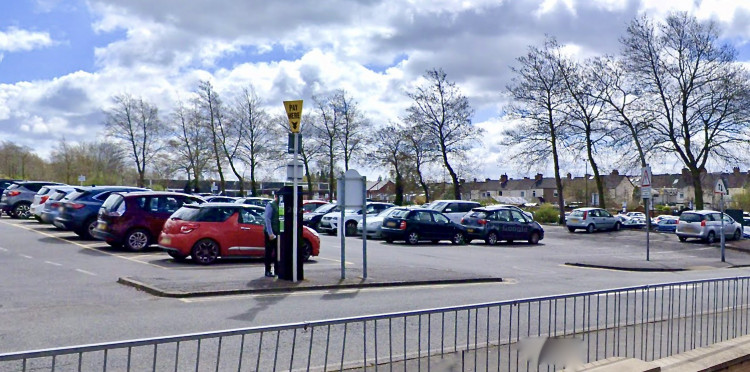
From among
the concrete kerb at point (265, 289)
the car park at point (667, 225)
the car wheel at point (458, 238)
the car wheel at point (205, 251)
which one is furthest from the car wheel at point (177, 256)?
the car park at point (667, 225)

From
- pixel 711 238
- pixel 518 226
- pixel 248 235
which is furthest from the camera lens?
pixel 711 238

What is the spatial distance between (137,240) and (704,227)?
2544 cm

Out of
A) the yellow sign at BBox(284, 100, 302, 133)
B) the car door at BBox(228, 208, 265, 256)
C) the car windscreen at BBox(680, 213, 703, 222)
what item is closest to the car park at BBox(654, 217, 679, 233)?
the car windscreen at BBox(680, 213, 703, 222)

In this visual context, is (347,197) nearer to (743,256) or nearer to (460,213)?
(460,213)

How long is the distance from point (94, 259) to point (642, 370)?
43.7 ft

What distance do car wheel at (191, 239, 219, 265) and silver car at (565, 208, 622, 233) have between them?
26579 millimetres

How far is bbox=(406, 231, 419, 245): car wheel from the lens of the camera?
26.5 metres

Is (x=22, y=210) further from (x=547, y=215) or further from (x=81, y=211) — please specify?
(x=547, y=215)

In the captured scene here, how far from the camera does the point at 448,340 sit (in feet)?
23.7

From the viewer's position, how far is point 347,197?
45.6 ft

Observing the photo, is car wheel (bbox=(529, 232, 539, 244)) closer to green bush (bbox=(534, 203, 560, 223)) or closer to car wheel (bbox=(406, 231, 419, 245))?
car wheel (bbox=(406, 231, 419, 245))

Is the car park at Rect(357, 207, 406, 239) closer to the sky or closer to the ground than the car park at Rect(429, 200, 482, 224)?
closer to the ground

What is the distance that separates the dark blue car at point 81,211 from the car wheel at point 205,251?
646 cm

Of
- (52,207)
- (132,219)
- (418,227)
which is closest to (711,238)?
(418,227)
